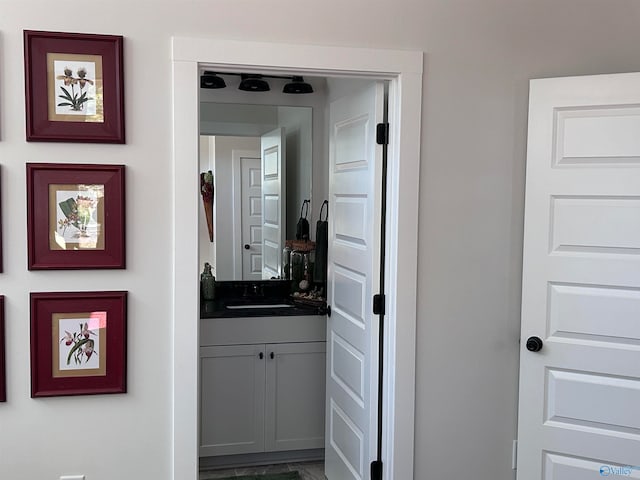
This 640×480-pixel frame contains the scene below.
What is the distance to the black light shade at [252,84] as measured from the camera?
12.4ft

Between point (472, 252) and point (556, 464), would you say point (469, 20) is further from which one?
point (556, 464)

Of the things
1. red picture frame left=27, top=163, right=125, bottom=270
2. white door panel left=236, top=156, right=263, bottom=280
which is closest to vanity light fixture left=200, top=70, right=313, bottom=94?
white door panel left=236, top=156, right=263, bottom=280

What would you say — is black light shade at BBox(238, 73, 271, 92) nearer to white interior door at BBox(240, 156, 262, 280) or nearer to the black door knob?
white interior door at BBox(240, 156, 262, 280)

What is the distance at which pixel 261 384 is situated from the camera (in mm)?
3527

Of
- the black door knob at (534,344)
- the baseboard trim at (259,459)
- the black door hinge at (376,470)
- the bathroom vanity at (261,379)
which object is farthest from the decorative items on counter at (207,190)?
the black door knob at (534,344)

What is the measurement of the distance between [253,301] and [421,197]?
157 cm

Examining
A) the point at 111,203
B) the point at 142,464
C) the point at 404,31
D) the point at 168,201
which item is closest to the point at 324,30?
the point at 404,31

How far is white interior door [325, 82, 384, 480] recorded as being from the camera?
2.75m

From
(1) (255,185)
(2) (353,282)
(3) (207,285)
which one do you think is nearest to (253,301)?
(3) (207,285)

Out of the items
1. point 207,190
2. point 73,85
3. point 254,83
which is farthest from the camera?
point 207,190

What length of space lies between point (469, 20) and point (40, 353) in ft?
7.19

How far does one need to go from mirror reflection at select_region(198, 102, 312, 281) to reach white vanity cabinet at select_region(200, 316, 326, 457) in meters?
0.61

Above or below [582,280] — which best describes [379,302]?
below

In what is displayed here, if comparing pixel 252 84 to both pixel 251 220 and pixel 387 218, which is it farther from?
pixel 387 218
